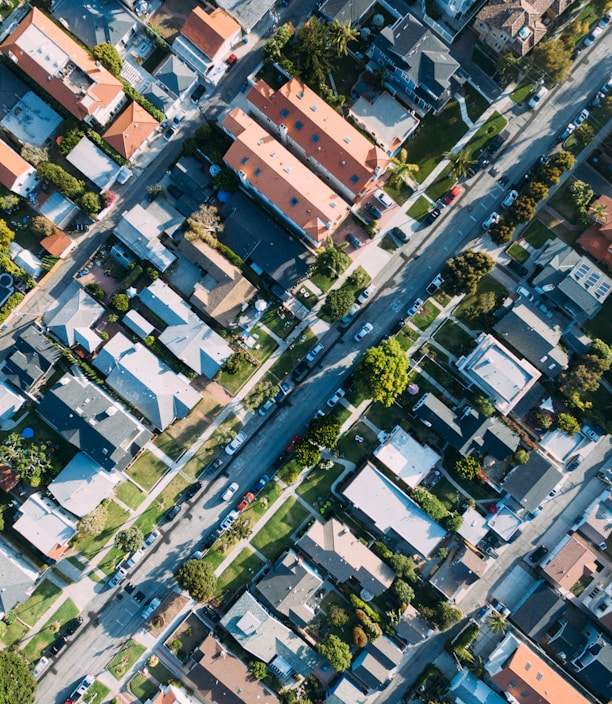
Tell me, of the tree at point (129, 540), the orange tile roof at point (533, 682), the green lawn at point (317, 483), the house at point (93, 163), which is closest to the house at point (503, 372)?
the green lawn at point (317, 483)

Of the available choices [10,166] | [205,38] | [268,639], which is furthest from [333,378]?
[10,166]

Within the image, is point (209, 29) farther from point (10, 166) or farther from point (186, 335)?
point (186, 335)

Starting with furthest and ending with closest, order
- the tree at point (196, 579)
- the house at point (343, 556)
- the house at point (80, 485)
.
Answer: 1. the house at point (343, 556)
2. the house at point (80, 485)
3. the tree at point (196, 579)

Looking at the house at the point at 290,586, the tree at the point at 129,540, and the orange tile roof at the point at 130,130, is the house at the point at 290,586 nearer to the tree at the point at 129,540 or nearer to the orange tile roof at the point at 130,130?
the tree at the point at 129,540

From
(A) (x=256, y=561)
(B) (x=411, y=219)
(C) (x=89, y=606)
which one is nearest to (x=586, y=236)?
(B) (x=411, y=219)

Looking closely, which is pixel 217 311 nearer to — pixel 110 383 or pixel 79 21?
pixel 110 383

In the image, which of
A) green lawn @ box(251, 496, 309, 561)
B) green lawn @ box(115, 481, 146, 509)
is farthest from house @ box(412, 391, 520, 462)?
green lawn @ box(115, 481, 146, 509)
